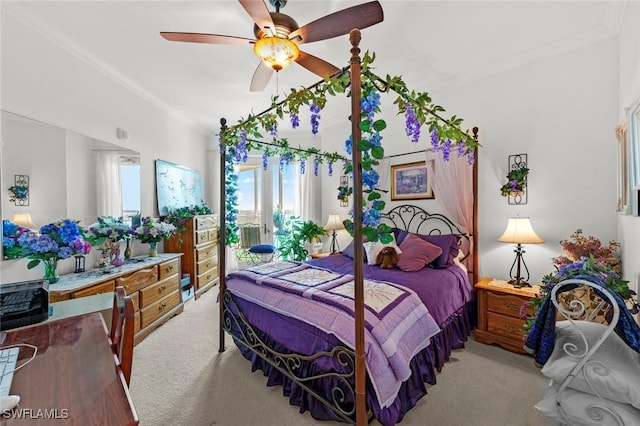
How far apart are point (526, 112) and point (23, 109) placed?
4.81 metres

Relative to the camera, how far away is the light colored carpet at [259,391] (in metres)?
1.83

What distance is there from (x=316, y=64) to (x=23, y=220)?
272 cm

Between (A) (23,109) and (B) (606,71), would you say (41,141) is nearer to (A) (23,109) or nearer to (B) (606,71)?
(A) (23,109)

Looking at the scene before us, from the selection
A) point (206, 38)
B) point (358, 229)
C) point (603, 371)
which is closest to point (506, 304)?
point (603, 371)

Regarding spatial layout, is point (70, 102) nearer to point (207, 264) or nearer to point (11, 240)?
point (11, 240)

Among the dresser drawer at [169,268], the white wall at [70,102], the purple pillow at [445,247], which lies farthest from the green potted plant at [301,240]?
the white wall at [70,102]

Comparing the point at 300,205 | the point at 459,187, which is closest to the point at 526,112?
the point at 459,187

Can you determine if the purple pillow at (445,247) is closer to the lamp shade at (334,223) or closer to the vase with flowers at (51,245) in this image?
the lamp shade at (334,223)

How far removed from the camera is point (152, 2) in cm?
208

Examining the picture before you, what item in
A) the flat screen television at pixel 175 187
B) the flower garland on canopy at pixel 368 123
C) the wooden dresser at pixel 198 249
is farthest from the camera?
the wooden dresser at pixel 198 249

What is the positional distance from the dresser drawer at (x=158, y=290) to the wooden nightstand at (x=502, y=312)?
368 centimetres

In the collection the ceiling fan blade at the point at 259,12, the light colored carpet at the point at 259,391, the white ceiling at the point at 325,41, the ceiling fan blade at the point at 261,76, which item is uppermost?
the white ceiling at the point at 325,41

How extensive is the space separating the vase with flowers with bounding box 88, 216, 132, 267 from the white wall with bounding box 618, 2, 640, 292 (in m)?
4.40

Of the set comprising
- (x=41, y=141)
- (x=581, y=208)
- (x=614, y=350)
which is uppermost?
(x=41, y=141)
